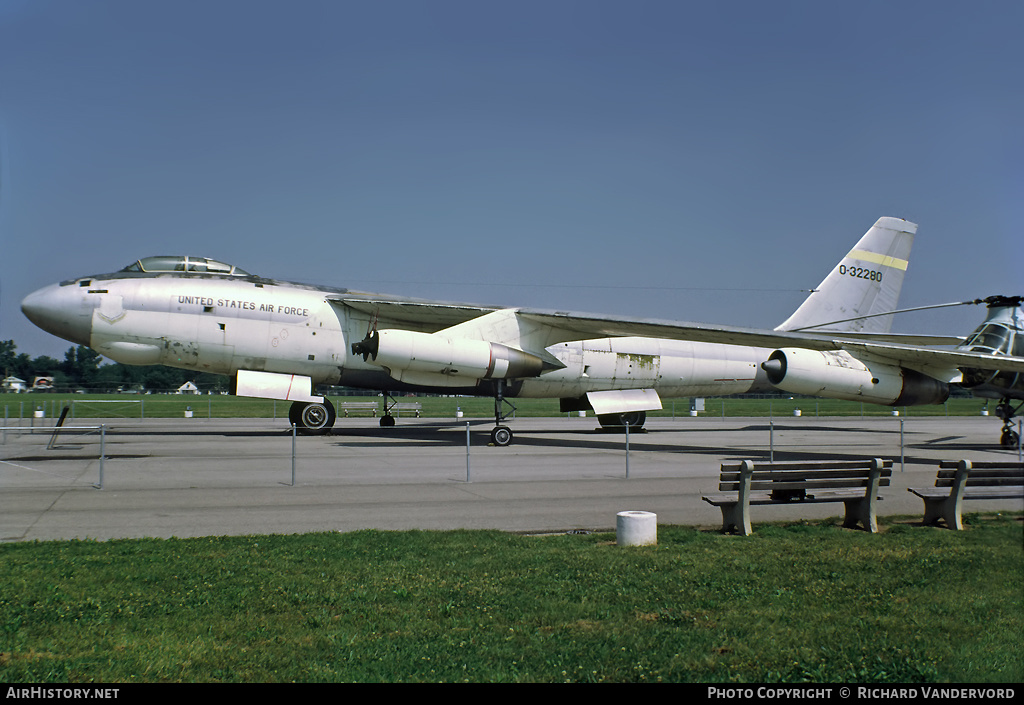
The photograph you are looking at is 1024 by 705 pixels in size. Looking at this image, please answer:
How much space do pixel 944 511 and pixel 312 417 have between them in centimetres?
1901

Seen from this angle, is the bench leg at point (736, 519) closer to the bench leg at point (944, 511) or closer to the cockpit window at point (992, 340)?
the bench leg at point (944, 511)

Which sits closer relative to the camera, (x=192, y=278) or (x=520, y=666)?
(x=520, y=666)

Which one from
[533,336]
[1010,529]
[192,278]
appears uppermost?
[192,278]

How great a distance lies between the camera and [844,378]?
1967cm

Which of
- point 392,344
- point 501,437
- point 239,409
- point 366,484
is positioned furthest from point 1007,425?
point 239,409

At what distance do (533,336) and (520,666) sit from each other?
19.9 metres

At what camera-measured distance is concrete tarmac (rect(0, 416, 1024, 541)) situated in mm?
10086

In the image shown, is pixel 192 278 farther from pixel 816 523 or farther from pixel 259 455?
pixel 816 523

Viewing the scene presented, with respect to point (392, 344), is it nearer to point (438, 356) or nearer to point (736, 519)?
point (438, 356)

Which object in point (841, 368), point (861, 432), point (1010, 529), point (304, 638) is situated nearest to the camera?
point (1010, 529)

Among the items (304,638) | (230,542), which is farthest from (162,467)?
(304,638)

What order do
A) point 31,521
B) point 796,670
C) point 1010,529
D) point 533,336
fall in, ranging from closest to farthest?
point 1010,529 < point 796,670 < point 31,521 < point 533,336

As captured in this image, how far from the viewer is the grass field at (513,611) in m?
4.49

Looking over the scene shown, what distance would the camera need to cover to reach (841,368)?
779 inches
